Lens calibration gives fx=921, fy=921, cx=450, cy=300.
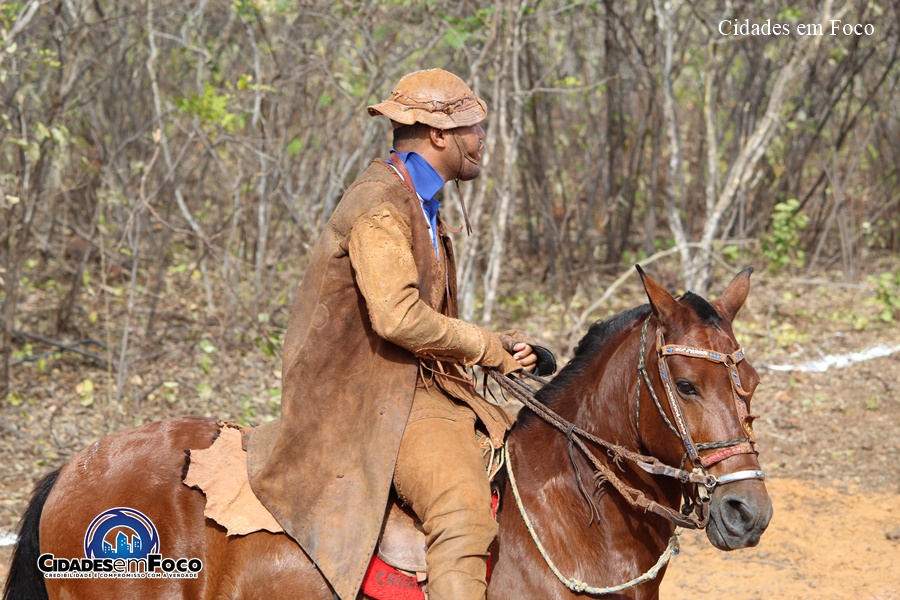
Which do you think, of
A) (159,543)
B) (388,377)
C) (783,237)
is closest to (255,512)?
(159,543)

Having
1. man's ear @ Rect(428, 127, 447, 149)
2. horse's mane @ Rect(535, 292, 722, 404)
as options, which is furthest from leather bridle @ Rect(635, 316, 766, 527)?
man's ear @ Rect(428, 127, 447, 149)

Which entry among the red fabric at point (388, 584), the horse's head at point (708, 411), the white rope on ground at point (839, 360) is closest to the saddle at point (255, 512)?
the red fabric at point (388, 584)

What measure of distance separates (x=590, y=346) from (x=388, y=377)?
30.1 inches

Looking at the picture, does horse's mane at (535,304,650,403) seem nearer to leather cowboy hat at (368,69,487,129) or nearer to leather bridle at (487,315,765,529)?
leather bridle at (487,315,765,529)

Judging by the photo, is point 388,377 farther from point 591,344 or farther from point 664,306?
point 664,306

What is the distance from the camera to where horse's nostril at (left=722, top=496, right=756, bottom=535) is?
2729mm

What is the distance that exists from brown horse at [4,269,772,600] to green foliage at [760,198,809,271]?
7123 mm

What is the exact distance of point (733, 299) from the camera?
317 cm

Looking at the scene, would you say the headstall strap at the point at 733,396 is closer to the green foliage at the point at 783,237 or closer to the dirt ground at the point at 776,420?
the dirt ground at the point at 776,420

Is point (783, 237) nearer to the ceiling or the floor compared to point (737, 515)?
nearer to the floor

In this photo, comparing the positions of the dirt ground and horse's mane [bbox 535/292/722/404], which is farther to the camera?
the dirt ground

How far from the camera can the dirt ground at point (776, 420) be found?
550 centimetres

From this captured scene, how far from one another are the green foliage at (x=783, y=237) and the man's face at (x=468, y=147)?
736 centimetres

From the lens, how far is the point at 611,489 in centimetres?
312
